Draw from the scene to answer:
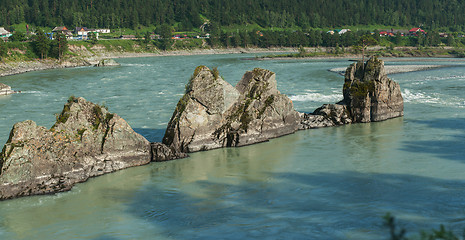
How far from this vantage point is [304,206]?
2723 cm

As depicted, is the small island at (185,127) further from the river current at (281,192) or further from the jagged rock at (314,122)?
the river current at (281,192)

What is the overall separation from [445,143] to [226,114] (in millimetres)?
20474

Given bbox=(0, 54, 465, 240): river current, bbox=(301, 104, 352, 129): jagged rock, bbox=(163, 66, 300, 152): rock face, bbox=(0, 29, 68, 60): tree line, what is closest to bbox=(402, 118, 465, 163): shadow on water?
bbox=(0, 54, 465, 240): river current

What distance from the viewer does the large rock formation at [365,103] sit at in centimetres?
5125

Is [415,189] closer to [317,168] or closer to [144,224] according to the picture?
[317,168]

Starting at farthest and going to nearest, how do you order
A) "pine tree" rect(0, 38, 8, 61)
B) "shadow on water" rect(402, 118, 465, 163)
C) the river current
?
"pine tree" rect(0, 38, 8, 61)
"shadow on water" rect(402, 118, 465, 163)
the river current

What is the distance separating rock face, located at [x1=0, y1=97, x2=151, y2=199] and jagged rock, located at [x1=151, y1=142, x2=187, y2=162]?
64cm

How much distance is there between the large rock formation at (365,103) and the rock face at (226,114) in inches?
253

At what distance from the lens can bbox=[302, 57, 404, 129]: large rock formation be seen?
51.2 metres

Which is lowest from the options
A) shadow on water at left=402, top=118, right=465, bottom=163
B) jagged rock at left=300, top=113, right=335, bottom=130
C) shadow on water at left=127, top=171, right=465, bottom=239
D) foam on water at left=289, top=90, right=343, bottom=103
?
shadow on water at left=127, top=171, right=465, bottom=239

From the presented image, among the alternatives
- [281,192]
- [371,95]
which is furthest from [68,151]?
[371,95]

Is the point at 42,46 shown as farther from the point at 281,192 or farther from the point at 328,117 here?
the point at 281,192

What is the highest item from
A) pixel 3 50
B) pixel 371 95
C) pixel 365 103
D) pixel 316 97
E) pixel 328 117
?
pixel 3 50

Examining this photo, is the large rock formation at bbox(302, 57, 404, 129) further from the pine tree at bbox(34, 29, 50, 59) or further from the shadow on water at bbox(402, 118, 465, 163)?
the pine tree at bbox(34, 29, 50, 59)
